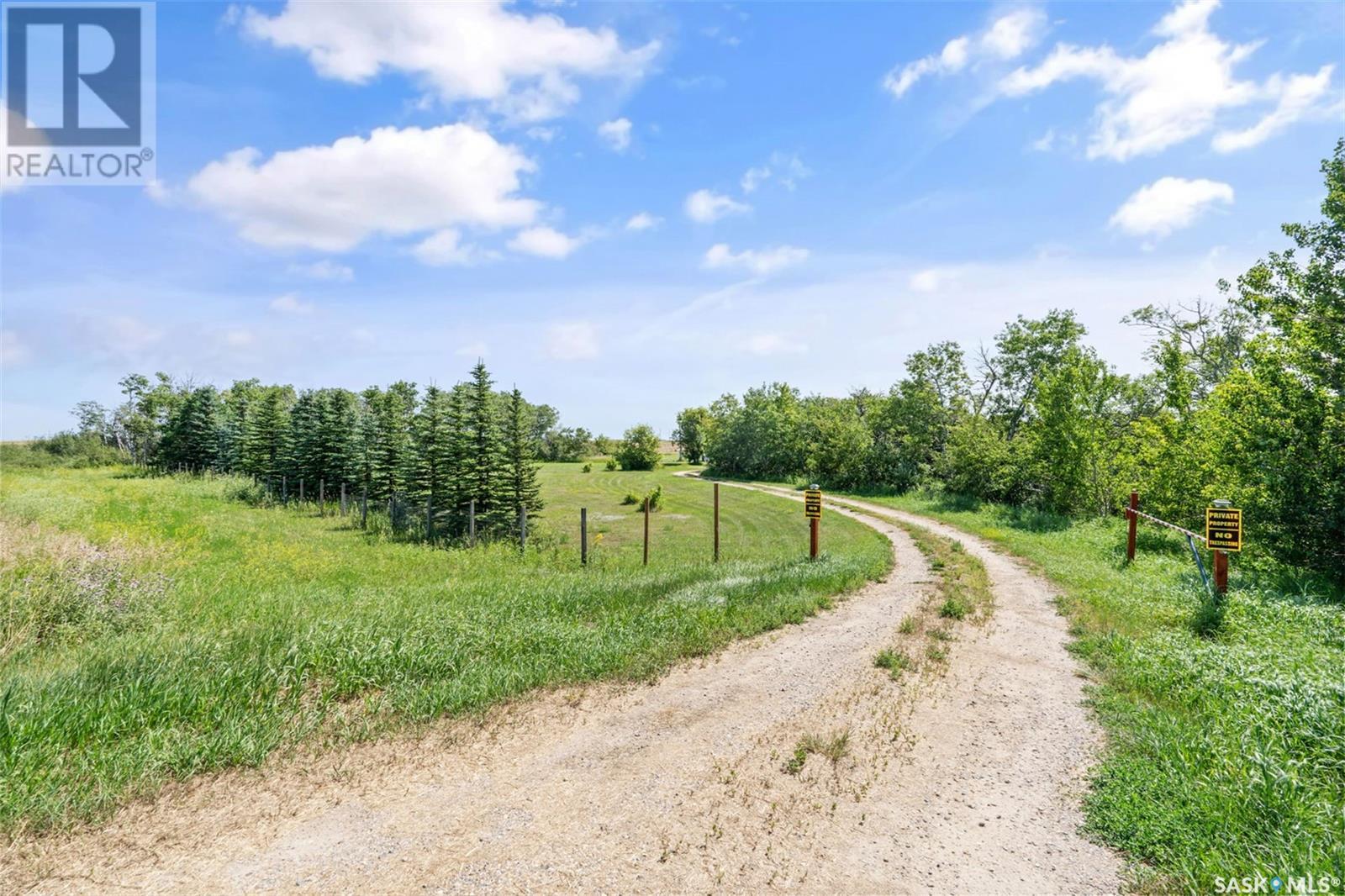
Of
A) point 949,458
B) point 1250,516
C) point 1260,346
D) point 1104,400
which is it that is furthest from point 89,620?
point 949,458

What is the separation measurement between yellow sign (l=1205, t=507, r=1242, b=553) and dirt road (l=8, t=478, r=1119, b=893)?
4.49m

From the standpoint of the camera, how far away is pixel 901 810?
13.5 ft

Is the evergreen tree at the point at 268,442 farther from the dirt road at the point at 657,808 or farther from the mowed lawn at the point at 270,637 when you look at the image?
the dirt road at the point at 657,808

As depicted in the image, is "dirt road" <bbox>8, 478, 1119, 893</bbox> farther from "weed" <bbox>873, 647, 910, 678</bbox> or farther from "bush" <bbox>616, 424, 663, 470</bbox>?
"bush" <bbox>616, 424, 663, 470</bbox>

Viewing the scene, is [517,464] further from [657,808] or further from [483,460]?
[657,808]

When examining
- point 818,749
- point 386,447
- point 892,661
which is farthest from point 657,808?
point 386,447

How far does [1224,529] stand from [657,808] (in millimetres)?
9556

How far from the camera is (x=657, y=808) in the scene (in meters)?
4.14

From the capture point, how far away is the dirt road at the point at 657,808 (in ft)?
11.3

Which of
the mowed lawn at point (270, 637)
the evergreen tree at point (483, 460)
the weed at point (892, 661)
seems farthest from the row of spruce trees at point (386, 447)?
the weed at point (892, 661)

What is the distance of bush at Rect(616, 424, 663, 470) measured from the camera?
248 feet

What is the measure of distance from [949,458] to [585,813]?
107 feet

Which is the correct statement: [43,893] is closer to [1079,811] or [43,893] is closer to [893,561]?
[1079,811]

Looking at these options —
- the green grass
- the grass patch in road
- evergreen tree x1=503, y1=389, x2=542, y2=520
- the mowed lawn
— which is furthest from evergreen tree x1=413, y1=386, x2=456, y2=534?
the green grass
